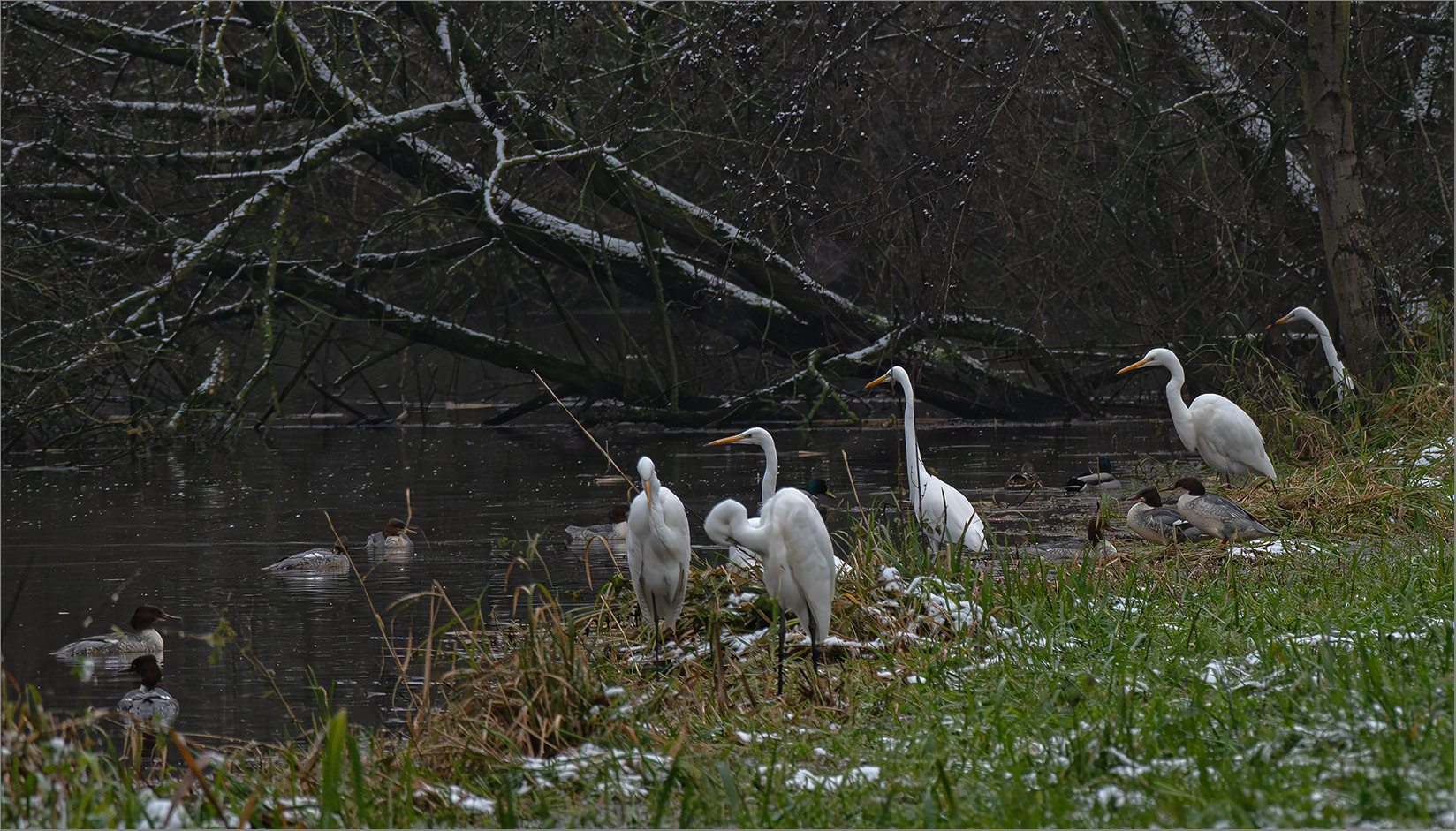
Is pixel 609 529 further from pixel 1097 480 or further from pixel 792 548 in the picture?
pixel 792 548

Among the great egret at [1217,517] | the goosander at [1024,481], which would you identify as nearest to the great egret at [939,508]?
the great egret at [1217,517]

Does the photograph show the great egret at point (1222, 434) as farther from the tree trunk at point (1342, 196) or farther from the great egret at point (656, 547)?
the great egret at point (656, 547)

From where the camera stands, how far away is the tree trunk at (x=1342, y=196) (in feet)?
33.6

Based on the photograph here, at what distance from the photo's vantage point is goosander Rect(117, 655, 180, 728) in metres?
4.69

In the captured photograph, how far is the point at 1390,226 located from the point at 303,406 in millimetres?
13965

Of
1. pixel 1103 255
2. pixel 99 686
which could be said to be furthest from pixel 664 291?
pixel 99 686

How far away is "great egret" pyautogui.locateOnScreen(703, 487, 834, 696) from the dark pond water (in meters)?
0.80

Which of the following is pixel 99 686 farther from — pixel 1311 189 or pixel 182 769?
pixel 1311 189

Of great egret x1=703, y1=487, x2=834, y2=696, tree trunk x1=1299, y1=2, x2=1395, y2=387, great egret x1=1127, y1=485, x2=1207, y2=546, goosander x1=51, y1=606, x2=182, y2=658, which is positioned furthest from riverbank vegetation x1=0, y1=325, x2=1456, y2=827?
tree trunk x1=1299, y1=2, x2=1395, y2=387

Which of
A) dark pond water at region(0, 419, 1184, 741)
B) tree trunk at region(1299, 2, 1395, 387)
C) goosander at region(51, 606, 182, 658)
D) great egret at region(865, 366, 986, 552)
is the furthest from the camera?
tree trunk at region(1299, 2, 1395, 387)

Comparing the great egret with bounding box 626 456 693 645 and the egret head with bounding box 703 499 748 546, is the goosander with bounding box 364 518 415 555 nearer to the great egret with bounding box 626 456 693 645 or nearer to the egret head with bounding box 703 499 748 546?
the great egret with bounding box 626 456 693 645

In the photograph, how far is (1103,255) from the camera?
14586 mm

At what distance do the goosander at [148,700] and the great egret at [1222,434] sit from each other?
243 inches

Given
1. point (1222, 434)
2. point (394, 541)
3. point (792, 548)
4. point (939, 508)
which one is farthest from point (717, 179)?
point (792, 548)
